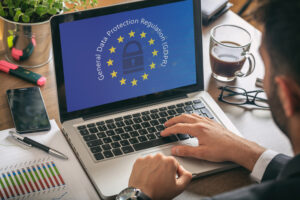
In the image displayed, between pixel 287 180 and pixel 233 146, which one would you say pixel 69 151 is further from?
pixel 287 180

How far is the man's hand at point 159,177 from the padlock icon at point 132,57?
29 centimetres

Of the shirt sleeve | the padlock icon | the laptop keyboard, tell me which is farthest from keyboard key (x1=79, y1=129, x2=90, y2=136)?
the shirt sleeve

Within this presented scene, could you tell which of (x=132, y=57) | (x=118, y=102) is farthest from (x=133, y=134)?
(x=132, y=57)

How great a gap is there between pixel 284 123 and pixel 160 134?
389 mm

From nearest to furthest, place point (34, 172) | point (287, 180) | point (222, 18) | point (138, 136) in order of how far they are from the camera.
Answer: point (287, 180)
point (34, 172)
point (138, 136)
point (222, 18)

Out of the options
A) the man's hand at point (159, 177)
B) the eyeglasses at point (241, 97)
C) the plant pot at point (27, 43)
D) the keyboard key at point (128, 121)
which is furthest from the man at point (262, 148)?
the plant pot at point (27, 43)

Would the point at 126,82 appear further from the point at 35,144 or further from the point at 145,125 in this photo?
the point at 35,144

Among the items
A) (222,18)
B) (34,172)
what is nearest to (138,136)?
(34,172)

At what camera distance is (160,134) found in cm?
121

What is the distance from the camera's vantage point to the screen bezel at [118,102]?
3.73 ft

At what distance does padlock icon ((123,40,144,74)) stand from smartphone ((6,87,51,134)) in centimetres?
27

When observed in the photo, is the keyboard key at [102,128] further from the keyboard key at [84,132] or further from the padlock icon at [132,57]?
the padlock icon at [132,57]

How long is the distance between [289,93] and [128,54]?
1.77 feet

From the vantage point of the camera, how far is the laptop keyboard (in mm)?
1158
